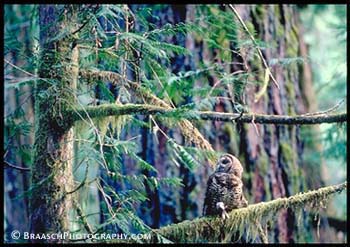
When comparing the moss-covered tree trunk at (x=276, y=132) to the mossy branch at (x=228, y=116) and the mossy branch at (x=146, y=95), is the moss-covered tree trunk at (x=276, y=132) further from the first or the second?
the mossy branch at (x=228, y=116)

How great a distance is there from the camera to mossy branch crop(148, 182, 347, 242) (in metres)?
2.54

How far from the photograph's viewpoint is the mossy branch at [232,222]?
2.54 m

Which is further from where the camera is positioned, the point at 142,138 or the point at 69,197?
the point at 142,138

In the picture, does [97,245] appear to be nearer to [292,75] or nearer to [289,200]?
[289,200]

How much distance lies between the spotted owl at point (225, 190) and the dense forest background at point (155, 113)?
15 cm

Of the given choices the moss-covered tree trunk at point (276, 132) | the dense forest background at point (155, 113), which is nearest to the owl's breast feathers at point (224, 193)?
the dense forest background at point (155, 113)

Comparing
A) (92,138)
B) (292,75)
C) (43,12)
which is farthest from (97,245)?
(292,75)

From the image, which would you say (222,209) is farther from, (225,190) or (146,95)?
(146,95)

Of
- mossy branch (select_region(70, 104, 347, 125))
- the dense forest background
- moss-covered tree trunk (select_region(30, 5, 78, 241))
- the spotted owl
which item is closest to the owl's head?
the spotted owl

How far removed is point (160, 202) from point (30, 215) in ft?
4.43

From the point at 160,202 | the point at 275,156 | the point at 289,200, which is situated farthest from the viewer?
the point at 275,156

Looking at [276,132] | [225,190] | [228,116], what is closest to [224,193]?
[225,190]

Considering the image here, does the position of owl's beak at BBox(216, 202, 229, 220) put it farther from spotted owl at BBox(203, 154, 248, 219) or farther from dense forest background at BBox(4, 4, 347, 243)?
dense forest background at BBox(4, 4, 347, 243)

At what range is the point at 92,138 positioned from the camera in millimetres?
2820
